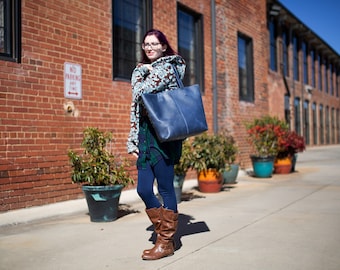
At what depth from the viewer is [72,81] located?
5883 mm

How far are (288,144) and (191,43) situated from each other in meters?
3.34

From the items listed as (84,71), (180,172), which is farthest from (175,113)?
(84,71)

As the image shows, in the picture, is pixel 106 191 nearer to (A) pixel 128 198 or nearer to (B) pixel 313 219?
(A) pixel 128 198

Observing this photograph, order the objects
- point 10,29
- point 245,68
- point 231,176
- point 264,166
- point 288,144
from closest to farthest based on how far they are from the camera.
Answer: point 10,29 < point 231,176 < point 264,166 < point 288,144 < point 245,68

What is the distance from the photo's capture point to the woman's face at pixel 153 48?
324cm

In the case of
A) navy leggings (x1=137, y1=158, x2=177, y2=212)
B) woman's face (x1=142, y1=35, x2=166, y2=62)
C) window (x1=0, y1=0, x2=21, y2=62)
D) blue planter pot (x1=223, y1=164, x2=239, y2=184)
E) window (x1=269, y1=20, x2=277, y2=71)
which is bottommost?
blue planter pot (x1=223, y1=164, x2=239, y2=184)

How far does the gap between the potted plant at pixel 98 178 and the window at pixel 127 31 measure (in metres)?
2.13

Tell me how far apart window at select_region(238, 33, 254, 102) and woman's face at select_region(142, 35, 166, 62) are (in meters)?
7.74

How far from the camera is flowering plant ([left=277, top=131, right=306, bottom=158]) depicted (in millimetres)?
9438

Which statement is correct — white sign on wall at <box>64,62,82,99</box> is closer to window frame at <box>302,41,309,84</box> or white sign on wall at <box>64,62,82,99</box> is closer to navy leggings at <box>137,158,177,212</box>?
navy leggings at <box>137,158,177,212</box>

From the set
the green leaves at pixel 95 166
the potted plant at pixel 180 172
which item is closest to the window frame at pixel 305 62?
the potted plant at pixel 180 172

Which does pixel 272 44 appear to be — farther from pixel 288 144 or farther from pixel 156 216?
pixel 156 216

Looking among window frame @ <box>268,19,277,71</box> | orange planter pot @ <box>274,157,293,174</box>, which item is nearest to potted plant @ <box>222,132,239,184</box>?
orange planter pot @ <box>274,157,293,174</box>

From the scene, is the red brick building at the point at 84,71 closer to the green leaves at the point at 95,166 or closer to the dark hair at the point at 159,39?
the green leaves at the point at 95,166
